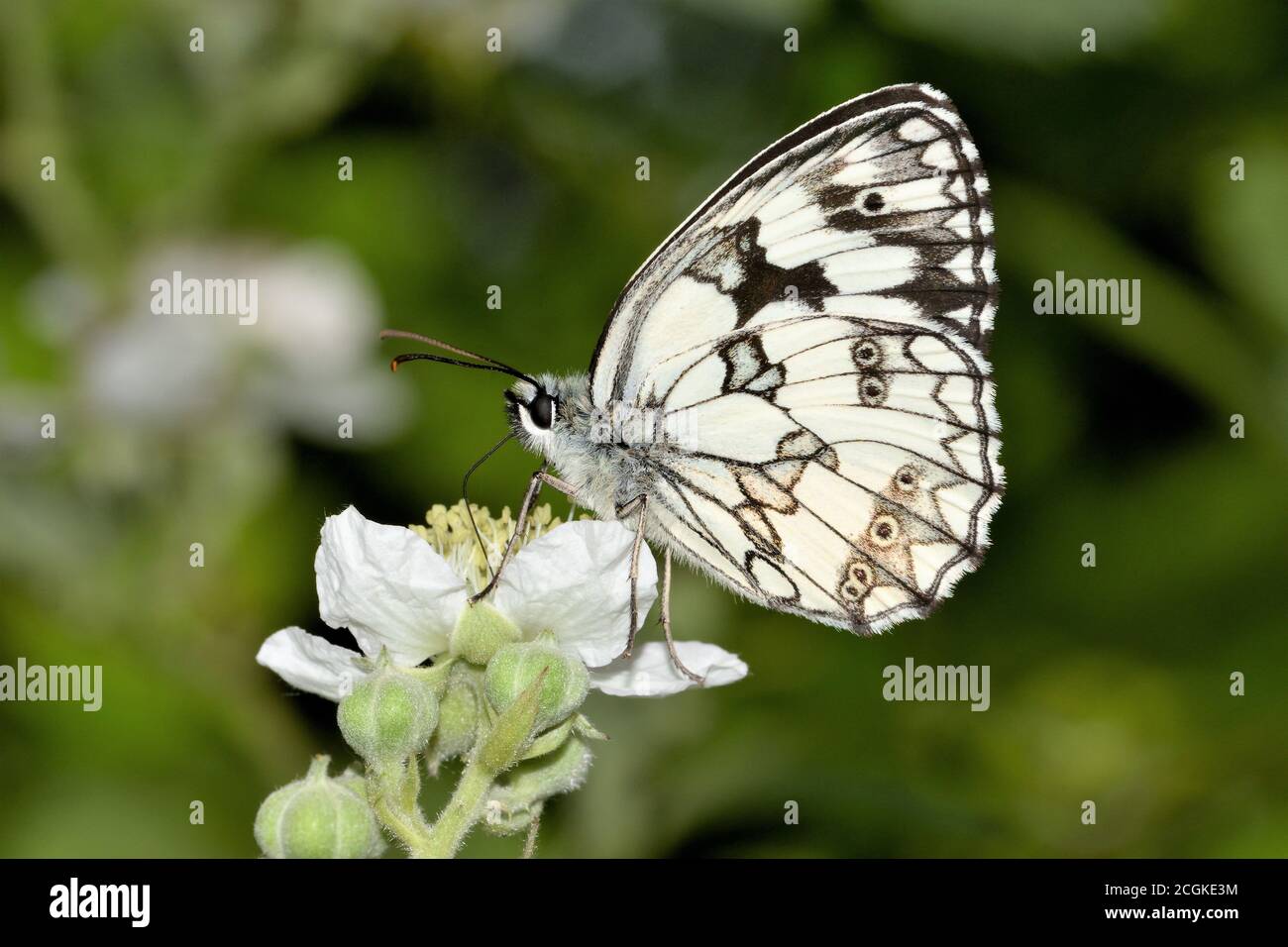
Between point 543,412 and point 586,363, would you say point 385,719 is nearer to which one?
point 543,412

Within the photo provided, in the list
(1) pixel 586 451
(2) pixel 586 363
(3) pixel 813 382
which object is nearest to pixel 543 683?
(1) pixel 586 451

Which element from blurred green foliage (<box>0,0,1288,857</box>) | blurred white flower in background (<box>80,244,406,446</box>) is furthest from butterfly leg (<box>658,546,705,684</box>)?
blurred white flower in background (<box>80,244,406,446</box>)

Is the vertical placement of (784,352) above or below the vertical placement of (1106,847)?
above

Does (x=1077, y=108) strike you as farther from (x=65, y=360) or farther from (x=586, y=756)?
(x=65, y=360)

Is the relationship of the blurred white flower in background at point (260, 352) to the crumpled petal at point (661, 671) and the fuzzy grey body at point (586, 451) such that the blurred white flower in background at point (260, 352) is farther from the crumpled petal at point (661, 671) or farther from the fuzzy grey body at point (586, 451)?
the crumpled petal at point (661, 671)

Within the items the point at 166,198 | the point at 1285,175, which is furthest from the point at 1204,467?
the point at 166,198

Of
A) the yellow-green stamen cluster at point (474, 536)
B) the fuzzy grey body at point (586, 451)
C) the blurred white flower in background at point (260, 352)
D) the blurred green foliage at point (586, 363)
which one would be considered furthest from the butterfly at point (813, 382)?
the blurred white flower in background at point (260, 352)
